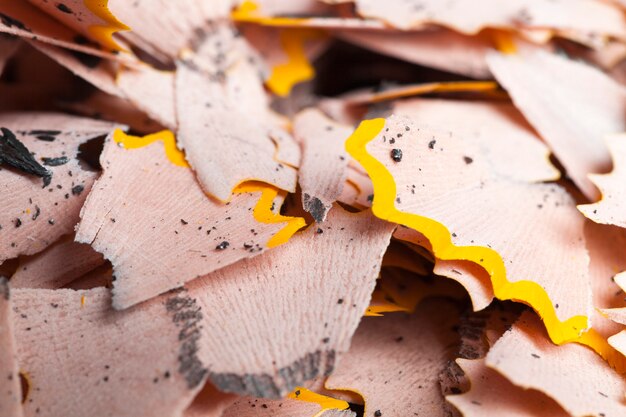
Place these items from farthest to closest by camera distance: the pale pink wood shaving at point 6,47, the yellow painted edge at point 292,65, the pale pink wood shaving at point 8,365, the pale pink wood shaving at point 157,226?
the yellow painted edge at point 292,65 < the pale pink wood shaving at point 6,47 < the pale pink wood shaving at point 157,226 < the pale pink wood shaving at point 8,365

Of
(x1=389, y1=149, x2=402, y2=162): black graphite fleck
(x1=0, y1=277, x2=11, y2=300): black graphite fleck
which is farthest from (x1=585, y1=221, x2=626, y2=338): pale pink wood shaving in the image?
(x1=0, y1=277, x2=11, y2=300): black graphite fleck

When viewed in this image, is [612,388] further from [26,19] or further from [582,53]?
[26,19]

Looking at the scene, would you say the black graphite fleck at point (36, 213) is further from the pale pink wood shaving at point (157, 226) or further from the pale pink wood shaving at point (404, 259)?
the pale pink wood shaving at point (404, 259)

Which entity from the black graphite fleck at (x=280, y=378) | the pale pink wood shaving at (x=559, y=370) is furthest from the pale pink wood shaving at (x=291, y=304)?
the pale pink wood shaving at (x=559, y=370)

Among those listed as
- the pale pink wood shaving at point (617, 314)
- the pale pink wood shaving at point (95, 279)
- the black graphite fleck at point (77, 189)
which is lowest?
the pale pink wood shaving at point (617, 314)

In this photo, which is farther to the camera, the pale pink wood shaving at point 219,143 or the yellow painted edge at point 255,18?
the yellow painted edge at point 255,18

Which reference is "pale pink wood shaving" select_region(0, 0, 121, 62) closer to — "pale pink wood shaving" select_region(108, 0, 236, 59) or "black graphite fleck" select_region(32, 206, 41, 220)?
"pale pink wood shaving" select_region(108, 0, 236, 59)

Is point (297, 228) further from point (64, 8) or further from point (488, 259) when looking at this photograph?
point (64, 8)

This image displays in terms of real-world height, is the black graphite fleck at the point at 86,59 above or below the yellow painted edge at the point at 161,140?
above
